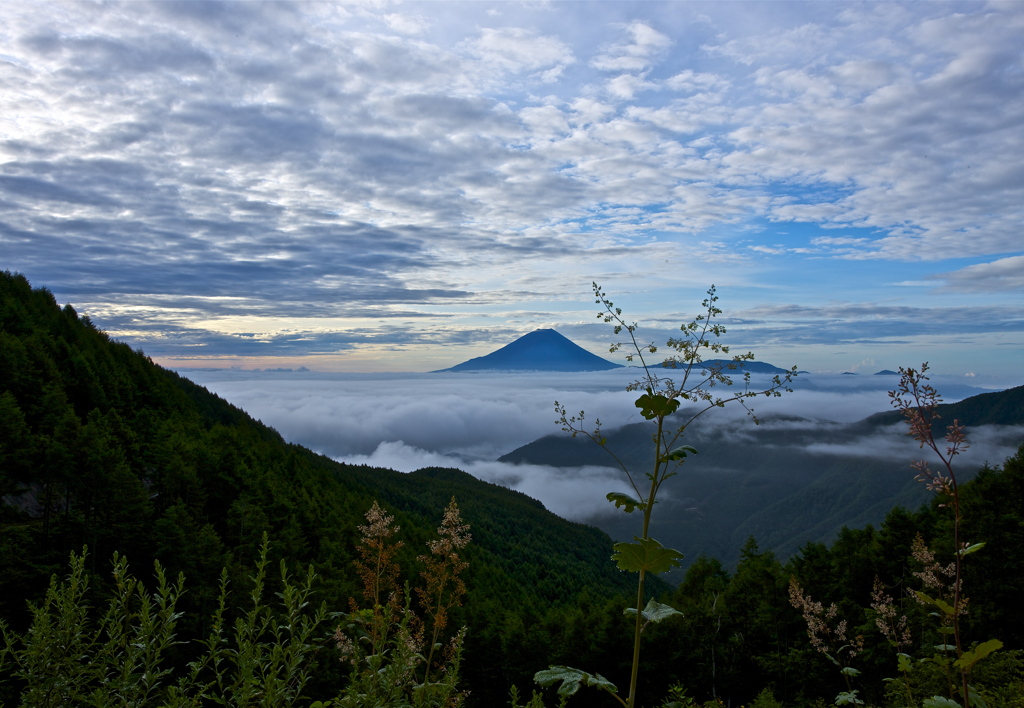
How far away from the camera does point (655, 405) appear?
7.40ft

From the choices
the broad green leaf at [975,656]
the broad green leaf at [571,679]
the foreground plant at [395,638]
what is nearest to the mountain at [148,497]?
the foreground plant at [395,638]

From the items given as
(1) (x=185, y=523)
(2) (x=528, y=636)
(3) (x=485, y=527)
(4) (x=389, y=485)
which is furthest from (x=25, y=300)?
(3) (x=485, y=527)

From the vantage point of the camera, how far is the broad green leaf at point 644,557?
2170 mm

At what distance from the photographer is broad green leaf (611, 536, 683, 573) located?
2.17 meters

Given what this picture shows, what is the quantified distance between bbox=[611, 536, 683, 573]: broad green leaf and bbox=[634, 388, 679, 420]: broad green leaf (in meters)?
0.52

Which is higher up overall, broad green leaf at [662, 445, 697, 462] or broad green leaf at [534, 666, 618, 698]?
broad green leaf at [662, 445, 697, 462]

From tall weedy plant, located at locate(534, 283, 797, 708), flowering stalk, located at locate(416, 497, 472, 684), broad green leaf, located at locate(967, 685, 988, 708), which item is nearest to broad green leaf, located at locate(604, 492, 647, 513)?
tall weedy plant, located at locate(534, 283, 797, 708)

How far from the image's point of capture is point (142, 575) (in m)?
19.0

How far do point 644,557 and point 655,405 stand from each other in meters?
0.64

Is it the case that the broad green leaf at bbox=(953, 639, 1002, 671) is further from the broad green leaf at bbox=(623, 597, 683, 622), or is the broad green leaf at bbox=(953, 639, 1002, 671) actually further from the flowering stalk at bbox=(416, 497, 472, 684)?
the flowering stalk at bbox=(416, 497, 472, 684)

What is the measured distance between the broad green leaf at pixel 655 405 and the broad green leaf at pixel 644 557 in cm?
52

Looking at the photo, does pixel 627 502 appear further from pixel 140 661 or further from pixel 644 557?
pixel 140 661

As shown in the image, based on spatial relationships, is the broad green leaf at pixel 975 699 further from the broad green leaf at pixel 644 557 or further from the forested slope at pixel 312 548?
the forested slope at pixel 312 548

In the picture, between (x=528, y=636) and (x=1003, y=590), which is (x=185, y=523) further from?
(x=1003, y=590)
